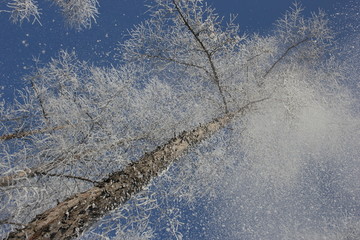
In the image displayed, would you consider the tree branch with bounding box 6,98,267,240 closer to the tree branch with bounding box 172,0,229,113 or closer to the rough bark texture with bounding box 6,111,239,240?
the rough bark texture with bounding box 6,111,239,240

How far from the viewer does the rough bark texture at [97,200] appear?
8.54ft

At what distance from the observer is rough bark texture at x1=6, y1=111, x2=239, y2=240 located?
260 cm

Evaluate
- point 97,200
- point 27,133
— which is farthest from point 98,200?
point 27,133

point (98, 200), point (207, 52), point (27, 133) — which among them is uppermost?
point (207, 52)

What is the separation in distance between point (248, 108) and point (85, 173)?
4.36 metres

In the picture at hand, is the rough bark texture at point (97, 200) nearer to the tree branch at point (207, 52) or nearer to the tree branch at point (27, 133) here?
the tree branch at point (207, 52)

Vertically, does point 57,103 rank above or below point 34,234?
above

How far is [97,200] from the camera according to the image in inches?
127

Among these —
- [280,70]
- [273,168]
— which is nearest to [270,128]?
[273,168]

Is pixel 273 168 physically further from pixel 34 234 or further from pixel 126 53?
pixel 34 234

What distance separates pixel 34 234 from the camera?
97.4 inches

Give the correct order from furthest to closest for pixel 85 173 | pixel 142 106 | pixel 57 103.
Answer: pixel 142 106 < pixel 57 103 < pixel 85 173

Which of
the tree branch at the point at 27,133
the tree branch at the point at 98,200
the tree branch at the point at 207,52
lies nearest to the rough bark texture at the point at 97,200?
the tree branch at the point at 98,200

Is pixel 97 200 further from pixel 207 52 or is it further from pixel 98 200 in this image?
pixel 207 52
